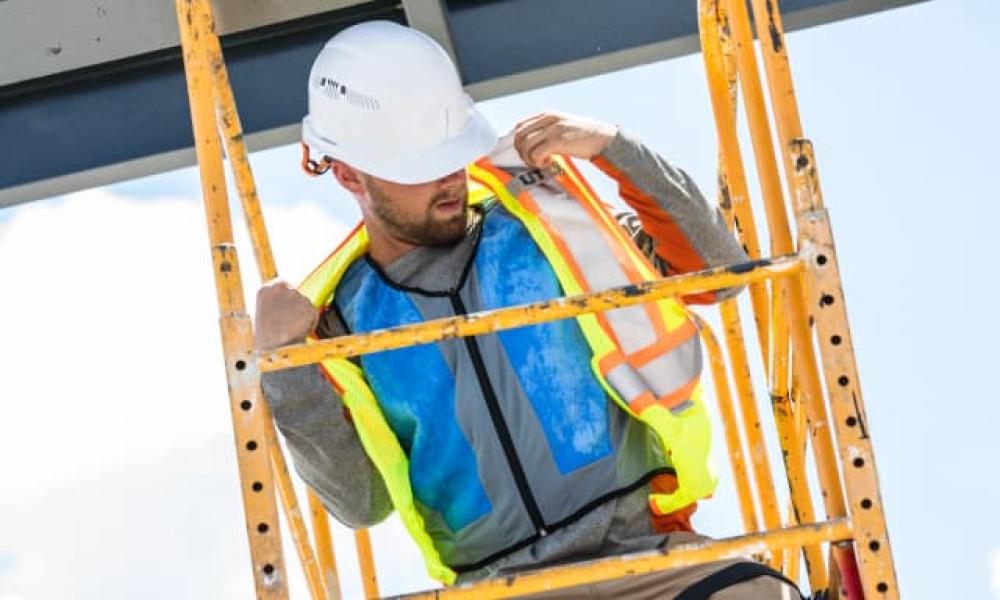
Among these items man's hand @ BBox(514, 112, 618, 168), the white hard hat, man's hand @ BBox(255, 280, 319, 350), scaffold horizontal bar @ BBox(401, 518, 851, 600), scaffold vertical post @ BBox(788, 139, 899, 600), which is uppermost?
the white hard hat

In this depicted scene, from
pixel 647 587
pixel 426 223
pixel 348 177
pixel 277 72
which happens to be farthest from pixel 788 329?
pixel 277 72

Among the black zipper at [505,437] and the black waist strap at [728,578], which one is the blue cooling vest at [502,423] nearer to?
the black zipper at [505,437]

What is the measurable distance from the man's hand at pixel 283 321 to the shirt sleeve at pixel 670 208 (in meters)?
0.81

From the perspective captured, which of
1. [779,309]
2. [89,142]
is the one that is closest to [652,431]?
[779,309]

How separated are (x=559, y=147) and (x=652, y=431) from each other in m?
0.73

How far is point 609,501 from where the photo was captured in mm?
4523

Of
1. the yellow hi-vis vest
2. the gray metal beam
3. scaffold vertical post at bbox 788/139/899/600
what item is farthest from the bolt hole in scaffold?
the gray metal beam

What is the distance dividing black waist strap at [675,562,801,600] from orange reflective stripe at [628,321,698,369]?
21.0 inches

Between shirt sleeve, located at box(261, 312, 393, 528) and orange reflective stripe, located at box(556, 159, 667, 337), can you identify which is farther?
orange reflective stripe, located at box(556, 159, 667, 337)

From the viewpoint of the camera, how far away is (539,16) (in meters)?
6.42

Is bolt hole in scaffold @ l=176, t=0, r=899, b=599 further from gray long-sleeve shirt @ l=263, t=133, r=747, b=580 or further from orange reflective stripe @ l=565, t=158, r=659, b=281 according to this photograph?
orange reflective stripe @ l=565, t=158, r=659, b=281

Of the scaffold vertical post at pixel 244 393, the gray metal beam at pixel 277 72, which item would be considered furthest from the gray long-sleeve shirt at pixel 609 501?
the gray metal beam at pixel 277 72

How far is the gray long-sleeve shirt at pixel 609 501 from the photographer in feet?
14.6

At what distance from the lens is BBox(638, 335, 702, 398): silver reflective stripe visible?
15.0 feet
